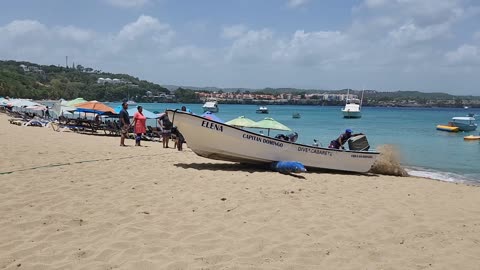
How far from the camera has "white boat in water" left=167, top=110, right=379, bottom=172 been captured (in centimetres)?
1038

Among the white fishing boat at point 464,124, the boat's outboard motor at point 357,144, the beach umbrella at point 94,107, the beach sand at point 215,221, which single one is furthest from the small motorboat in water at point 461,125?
the beach sand at point 215,221

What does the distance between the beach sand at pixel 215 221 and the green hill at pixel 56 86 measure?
86810 mm

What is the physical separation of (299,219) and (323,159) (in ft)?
18.7

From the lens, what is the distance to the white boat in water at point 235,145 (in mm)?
10383

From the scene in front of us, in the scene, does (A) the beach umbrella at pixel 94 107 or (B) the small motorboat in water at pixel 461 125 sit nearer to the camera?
(A) the beach umbrella at pixel 94 107

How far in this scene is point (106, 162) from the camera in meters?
10.1

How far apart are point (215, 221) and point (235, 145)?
16.4 ft

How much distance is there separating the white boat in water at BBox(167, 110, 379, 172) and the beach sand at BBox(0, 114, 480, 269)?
3.27ft

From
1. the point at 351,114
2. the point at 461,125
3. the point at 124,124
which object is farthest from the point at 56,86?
the point at 124,124

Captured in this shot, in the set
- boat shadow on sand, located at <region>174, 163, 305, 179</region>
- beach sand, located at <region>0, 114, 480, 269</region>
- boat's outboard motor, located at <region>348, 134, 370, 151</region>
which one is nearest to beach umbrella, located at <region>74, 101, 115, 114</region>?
beach sand, located at <region>0, 114, 480, 269</region>

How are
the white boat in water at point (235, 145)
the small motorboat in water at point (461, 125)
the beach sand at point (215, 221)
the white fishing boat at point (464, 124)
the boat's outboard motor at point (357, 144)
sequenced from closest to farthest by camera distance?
the beach sand at point (215, 221) < the white boat in water at point (235, 145) < the boat's outboard motor at point (357, 144) < the white fishing boat at point (464, 124) < the small motorboat in water at point (461, 125)

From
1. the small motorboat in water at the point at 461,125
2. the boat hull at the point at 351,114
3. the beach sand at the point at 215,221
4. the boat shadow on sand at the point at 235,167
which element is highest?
the beach sand at the point at 215,221

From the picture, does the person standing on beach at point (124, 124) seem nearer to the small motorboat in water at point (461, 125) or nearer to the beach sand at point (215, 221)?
the beach sand at point (215, 221)

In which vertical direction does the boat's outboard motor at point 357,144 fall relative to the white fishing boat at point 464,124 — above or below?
above
